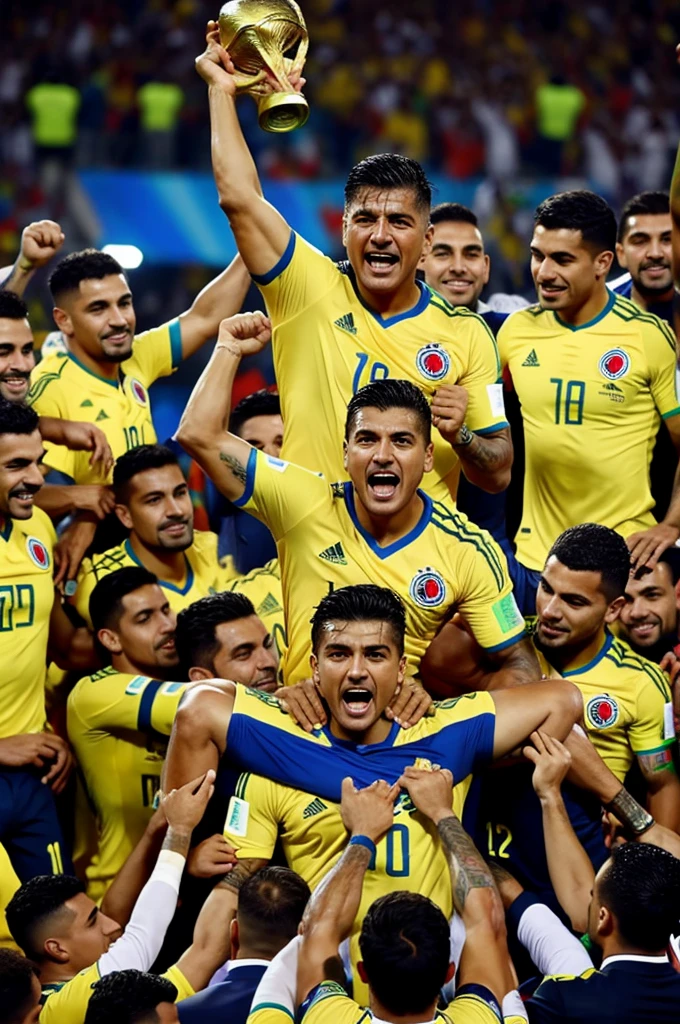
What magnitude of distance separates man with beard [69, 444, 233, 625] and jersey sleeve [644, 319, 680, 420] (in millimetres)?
1842

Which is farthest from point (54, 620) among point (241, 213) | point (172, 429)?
point (172, 429)

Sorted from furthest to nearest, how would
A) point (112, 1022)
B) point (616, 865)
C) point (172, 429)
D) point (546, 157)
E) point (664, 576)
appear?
point (546, 157), point (172, 429), point (664, 576), point (616, 865), point (112, 1022)

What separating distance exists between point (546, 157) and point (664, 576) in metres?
10.4

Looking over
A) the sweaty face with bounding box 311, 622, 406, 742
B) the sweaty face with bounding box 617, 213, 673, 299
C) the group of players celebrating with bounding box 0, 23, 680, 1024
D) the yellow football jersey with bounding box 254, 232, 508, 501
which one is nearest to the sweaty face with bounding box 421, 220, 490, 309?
the group of players celebrating with bounding box 0, 23, 680, 1024

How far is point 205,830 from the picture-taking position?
208 inches

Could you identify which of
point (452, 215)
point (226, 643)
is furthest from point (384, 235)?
point (452, 215)

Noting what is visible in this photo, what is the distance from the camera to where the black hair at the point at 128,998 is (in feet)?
13.3

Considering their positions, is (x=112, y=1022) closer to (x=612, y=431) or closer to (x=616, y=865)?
(x=616, y=865)

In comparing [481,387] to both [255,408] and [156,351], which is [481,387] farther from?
[156,351]

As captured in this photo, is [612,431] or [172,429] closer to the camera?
[612,431]

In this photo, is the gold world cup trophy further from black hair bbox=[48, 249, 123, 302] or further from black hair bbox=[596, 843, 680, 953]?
black hair bbox=[596, 843, 680, 953]

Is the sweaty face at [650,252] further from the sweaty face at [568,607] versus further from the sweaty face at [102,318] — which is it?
the sweaty face at [102,318]

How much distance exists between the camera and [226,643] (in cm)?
562

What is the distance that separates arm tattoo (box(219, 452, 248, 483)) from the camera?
201 inches
